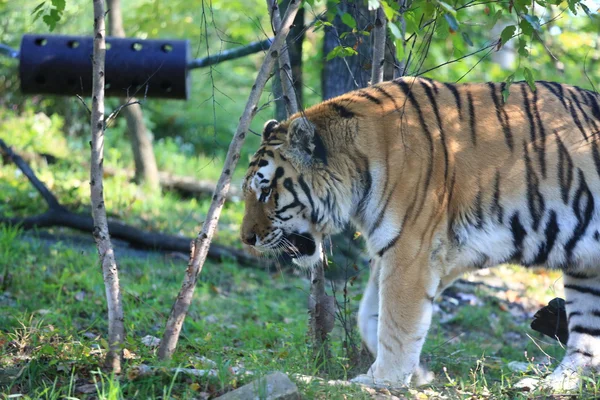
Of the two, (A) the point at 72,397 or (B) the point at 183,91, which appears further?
(B) the point at 183,91

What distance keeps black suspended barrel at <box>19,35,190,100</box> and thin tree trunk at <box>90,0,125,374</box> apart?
249cm

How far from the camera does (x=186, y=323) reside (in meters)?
5.50

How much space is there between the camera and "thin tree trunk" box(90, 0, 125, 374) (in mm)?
3461

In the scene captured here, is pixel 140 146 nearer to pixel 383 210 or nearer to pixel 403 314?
pixel 383 210

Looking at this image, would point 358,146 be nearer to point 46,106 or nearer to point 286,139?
point 286,139

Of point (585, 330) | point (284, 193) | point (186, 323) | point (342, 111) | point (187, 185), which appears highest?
point (342, 111)

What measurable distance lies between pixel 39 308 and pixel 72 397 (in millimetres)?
2307

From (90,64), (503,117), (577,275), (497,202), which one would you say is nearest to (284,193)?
(497,202)

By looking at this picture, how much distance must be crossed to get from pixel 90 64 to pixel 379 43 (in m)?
2.86

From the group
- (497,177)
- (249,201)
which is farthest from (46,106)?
(497,177)

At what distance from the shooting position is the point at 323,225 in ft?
14.1

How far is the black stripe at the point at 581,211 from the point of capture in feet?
13.8

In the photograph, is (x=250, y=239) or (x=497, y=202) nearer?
(x=497, y=202)

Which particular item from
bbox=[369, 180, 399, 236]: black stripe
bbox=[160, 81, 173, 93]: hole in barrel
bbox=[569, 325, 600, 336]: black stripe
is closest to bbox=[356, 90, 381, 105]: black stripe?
bbox=[369, 180, 399, 236]: black stripe
